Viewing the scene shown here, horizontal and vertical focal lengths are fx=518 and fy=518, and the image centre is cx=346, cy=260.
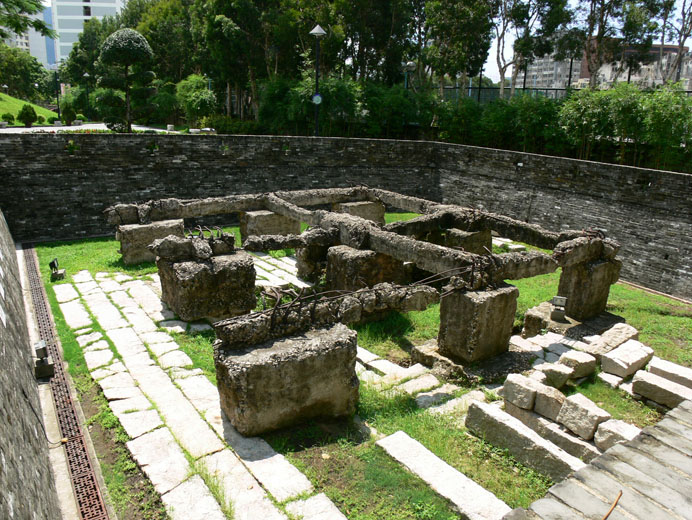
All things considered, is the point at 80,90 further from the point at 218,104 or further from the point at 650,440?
the point at 650,440

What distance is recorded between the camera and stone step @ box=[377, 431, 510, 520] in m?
4.05

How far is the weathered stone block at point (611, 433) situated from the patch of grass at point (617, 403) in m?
1.16

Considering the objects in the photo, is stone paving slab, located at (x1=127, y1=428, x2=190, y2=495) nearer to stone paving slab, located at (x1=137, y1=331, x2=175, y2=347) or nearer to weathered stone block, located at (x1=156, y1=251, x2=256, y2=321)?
stone paving slab, located at (x1=137, y1=331, x2=175, y2=347)

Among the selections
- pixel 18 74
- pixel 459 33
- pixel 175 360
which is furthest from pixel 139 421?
pixel 18 74

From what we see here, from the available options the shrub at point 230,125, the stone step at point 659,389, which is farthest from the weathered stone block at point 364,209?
the shrub at point 230,125

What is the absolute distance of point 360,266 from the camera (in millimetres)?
8398

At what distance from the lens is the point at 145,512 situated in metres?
4.16

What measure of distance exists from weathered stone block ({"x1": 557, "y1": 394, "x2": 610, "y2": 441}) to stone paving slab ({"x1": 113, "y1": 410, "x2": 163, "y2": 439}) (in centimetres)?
410

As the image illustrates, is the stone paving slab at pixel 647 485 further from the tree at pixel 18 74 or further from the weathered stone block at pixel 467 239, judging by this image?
the tree at pixel 18 74

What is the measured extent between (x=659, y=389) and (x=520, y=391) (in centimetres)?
181

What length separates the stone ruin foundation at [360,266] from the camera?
5238 millimetres

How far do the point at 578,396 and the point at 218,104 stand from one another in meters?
29.3

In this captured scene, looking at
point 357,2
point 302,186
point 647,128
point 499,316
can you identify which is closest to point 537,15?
point 357,2

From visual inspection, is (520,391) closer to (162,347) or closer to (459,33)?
(162,347)
